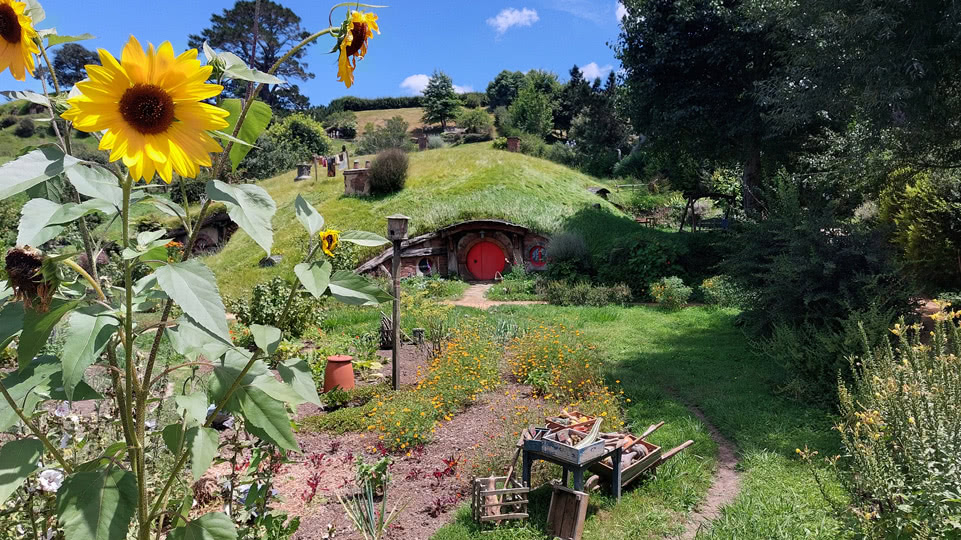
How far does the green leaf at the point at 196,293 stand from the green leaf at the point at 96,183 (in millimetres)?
172

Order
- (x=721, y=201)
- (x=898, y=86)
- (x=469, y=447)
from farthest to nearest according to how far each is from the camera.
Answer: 1. (x=721, y=201)
2. (x=898, y=86)
3. (x=469, y=447)

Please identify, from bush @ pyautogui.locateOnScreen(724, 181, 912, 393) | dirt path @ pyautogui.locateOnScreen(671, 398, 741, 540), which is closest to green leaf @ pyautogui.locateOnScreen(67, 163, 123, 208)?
dirt path @ pyautogui.locateOnScreen(671, 398, 741, 540)

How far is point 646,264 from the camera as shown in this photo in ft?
47.9

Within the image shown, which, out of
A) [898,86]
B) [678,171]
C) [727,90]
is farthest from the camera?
[678,171]

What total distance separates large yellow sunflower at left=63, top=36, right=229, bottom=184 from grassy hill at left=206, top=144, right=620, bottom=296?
47.9 ft

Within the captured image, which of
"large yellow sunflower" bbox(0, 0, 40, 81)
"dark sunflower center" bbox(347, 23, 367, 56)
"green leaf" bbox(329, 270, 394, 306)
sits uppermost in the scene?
"dark sunflower center" bbox(347, 23, 367, 56)

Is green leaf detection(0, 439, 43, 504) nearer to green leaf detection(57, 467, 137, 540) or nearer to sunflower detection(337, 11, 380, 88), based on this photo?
green leaf detection(57, 467, 137, 540)

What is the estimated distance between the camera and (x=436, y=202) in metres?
18.9

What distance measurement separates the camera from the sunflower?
3.83 feet

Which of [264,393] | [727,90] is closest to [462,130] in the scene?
[727,90]

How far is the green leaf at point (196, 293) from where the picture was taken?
78 cm

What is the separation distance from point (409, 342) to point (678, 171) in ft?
68.5

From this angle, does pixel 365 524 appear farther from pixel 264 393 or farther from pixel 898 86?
pixel 898 86

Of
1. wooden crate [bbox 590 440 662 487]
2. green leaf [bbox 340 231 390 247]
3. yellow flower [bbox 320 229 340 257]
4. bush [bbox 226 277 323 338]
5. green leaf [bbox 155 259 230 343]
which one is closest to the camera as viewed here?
green leaf [bbox 155 259 230 343]
